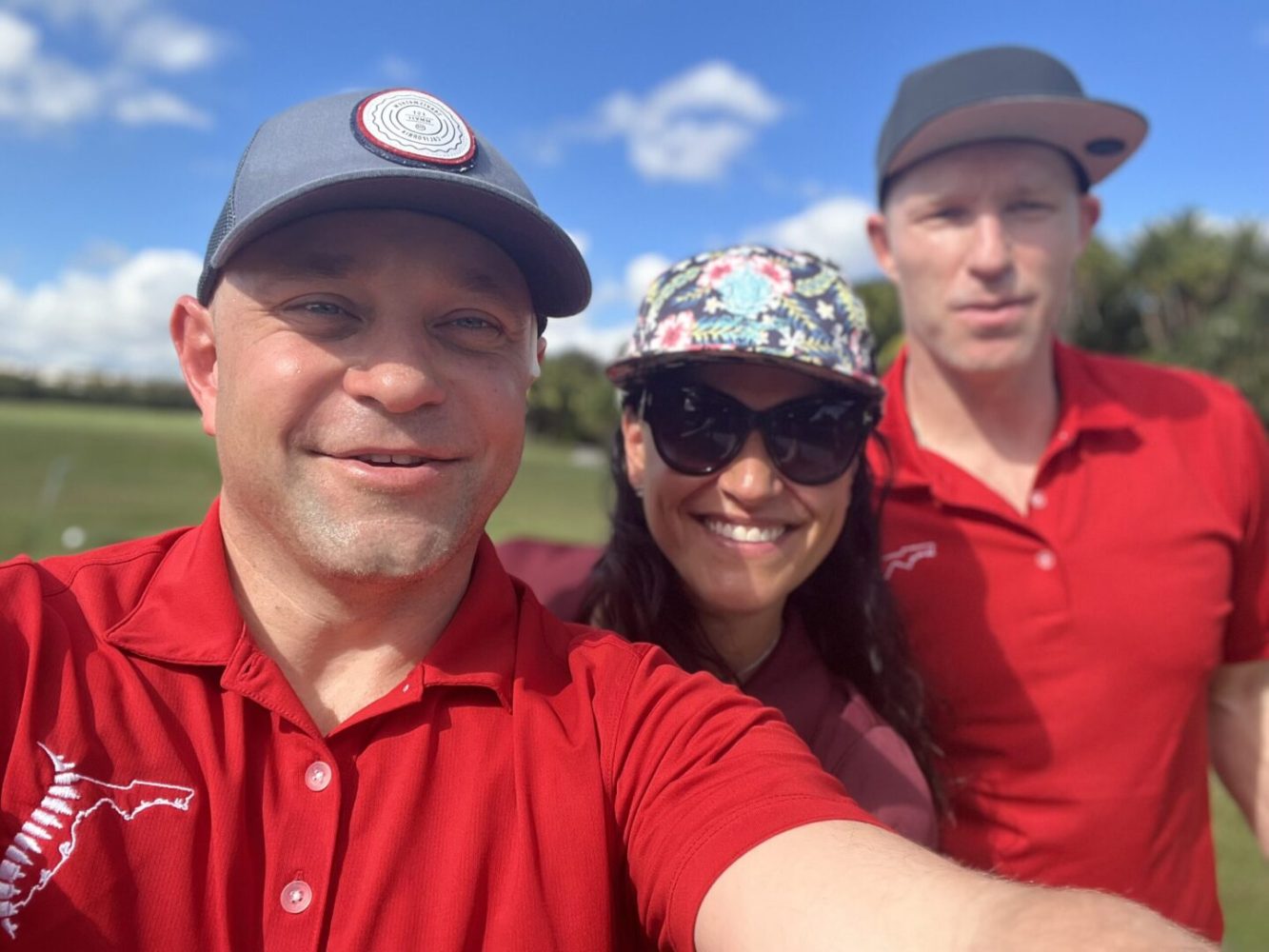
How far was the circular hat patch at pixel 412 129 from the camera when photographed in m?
1.65

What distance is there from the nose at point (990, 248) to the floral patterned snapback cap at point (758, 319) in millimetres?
717

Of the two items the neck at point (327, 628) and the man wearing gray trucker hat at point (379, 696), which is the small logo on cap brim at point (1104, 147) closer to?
the man wearing gray trucker hat at point (379, 696)

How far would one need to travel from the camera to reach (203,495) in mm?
23125

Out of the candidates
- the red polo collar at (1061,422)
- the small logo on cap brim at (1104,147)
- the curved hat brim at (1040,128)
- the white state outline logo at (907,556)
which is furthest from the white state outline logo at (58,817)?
the small logo on cap brim at (1104,147)

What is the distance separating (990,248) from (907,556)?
1006mm

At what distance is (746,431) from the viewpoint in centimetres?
241

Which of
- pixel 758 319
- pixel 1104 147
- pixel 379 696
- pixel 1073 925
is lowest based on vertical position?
pixel 1073 925

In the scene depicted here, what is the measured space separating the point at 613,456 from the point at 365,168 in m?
1.41

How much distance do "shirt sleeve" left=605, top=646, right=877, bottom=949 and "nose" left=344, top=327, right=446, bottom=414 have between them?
2.12 feet

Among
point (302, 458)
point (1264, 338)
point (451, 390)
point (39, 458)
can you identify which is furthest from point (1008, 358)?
point (39, 458)

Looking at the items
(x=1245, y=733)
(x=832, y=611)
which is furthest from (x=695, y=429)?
(x=1245, y=733)

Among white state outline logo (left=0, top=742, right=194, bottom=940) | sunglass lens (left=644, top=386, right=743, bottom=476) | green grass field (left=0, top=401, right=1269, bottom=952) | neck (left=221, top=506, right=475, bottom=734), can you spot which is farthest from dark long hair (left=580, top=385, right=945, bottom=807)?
white state outline logo (left=0, top=742, right=194, bottom=940)

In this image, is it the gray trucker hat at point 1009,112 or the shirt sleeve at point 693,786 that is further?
the gray trucker hat at point 1009,112

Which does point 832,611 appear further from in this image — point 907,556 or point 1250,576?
point 1250,576
